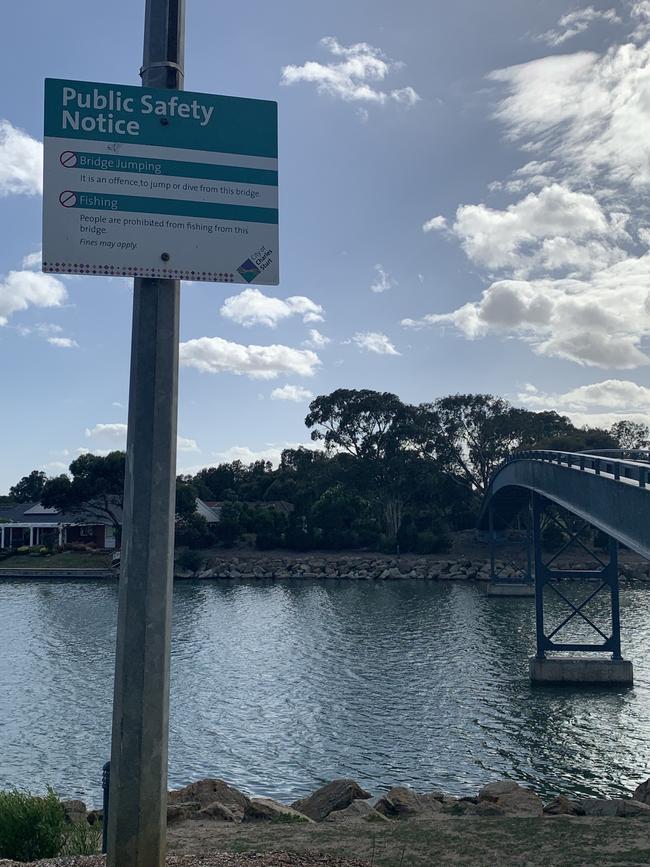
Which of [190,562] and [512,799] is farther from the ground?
[512,799]

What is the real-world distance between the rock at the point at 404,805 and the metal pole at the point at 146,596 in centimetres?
843

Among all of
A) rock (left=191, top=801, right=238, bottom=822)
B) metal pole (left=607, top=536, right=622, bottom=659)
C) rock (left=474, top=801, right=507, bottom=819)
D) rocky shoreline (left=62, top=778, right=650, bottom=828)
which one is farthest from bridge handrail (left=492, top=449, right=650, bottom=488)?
rock (left=191, top=801, right=238, bottom=822)

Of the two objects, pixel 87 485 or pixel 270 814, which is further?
pixel 87 485

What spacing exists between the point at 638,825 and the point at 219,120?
10.2 metres

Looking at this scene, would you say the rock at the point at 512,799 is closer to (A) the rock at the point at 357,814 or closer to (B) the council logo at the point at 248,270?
(A) the rock at the point at 357,814

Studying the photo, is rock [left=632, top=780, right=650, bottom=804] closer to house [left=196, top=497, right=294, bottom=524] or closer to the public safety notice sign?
the public safety notice sign

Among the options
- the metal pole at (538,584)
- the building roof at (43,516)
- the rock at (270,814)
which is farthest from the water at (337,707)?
the building roof at (43,516)

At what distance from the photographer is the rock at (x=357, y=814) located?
11.9m

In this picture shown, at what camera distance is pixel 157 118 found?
6.37 metres

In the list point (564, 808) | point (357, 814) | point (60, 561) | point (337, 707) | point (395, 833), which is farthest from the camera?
point (60, 561)

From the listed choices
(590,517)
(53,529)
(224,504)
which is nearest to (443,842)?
(590,517)

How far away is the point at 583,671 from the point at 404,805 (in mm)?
16695

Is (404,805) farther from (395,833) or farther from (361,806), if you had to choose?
(395,833)

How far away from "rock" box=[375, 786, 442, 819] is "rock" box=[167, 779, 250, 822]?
95.2 inches
